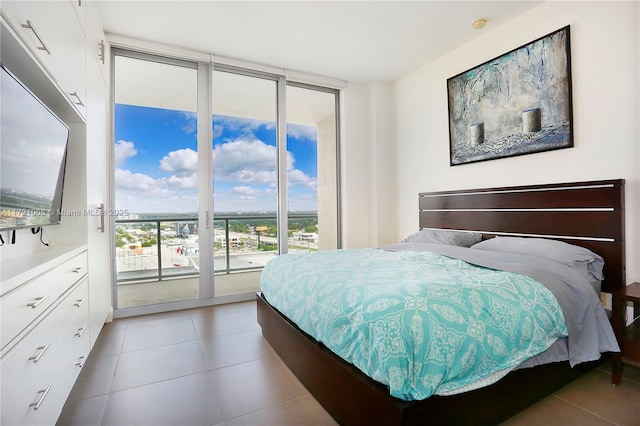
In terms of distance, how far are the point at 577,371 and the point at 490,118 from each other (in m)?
2.34

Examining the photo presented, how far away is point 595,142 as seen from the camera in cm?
254

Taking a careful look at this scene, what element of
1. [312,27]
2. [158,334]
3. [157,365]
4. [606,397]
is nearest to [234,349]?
[157,365]

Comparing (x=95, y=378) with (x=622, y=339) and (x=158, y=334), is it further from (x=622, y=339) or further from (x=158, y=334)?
(x=622, y=339)

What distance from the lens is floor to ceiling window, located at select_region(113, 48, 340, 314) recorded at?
3.60 meters

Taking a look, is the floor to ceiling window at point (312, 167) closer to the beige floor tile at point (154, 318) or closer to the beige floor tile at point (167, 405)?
the beige floor tile at point (154, 318)

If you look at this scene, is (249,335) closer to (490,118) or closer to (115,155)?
→ (115,155)

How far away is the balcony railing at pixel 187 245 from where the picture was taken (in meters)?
3.66

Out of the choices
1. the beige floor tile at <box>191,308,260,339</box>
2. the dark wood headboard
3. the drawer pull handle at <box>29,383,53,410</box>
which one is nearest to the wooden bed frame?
the dark wood headboard

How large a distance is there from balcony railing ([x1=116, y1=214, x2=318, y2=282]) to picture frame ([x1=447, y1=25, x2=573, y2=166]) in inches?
88.6

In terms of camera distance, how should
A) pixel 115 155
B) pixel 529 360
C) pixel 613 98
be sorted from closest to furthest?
pixel 529 360
pixel 613 98
pixel 115 155

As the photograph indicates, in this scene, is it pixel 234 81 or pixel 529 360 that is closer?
pixel 529 360

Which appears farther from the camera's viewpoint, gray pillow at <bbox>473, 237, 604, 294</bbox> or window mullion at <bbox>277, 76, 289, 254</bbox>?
window mullion at <bbox>277, 76, 289, 254</bbox>

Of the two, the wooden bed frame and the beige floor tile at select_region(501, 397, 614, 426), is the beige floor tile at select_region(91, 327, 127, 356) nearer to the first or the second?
the wooden bed frame

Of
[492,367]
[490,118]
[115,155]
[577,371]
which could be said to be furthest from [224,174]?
[577,371]
